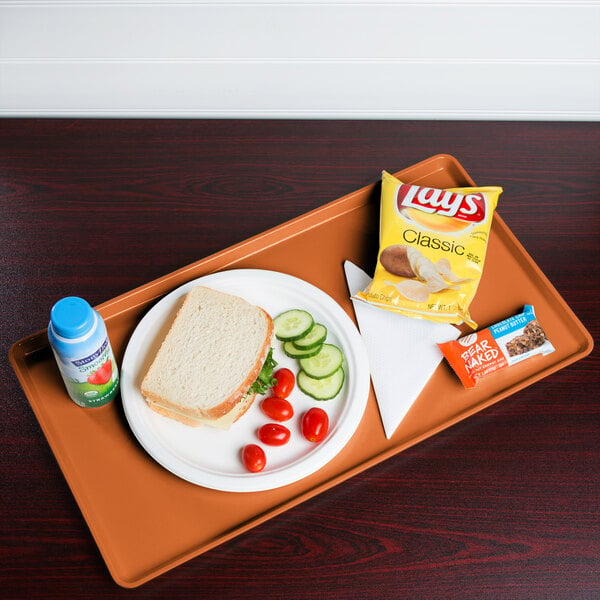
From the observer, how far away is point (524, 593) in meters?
1.13

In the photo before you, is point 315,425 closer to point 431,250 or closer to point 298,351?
point 298,351

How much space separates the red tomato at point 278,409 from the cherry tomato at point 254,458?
0.07 metres

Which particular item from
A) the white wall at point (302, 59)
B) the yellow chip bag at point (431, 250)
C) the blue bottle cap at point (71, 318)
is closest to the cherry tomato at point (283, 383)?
the yellow chip bag at point (431, 250)

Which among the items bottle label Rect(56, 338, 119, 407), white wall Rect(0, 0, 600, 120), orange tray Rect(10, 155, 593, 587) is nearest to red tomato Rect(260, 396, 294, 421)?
orange tray Rect(10, 155, 593, 587)

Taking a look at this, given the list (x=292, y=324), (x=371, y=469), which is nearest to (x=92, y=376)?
(x=292, y=324)

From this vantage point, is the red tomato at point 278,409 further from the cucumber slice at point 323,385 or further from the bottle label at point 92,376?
the bottle label at point 92,376

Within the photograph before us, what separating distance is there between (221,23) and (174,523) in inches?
43.2

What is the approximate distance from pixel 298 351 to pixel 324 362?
0.19 feet

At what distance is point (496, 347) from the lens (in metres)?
1.33

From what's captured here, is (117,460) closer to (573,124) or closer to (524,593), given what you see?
(524,593)

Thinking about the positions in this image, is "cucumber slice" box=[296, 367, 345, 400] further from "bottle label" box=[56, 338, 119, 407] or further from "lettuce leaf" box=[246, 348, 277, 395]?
"bottle label" box=[56, 338, 119, 407]

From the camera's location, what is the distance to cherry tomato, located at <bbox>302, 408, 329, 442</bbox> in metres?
1.21

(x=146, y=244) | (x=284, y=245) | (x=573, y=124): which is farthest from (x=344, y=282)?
(x=573, y=124)

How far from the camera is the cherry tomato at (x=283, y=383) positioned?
126cm
